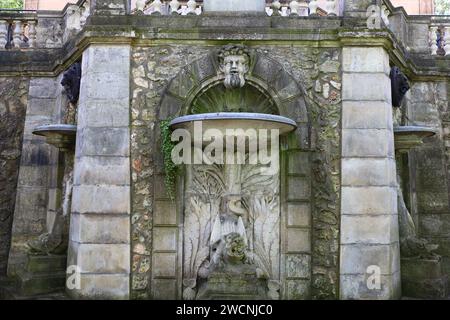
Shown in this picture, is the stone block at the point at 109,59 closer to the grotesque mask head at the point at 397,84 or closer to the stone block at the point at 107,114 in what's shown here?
the stone block at the point at 107,114

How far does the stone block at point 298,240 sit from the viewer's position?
6.50 m

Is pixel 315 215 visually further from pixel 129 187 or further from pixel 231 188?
pixel 129 187

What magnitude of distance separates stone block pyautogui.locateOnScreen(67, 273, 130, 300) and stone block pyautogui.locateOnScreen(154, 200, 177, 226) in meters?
0.94

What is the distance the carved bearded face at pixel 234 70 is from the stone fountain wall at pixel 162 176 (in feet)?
0.94

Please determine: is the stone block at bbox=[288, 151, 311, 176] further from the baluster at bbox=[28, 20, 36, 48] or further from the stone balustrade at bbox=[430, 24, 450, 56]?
the baluster at bbox=[28, 20, 36, 48]

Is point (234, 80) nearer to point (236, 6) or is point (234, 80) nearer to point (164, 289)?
point (236, 6)

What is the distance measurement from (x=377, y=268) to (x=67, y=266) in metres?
4.32

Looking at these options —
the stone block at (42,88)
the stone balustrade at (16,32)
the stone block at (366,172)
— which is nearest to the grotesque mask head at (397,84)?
the stone block at (366,172)

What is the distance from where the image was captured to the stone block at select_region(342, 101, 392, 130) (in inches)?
257

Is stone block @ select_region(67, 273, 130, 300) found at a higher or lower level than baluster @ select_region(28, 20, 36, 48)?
lower

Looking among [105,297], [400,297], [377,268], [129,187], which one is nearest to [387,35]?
[377,268]

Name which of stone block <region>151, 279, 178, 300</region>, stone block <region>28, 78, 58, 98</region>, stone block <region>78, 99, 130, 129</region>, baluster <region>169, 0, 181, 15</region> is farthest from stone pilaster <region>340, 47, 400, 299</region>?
stone block <region>28, 78, 58, 98</region>

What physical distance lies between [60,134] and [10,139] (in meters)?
1.91
